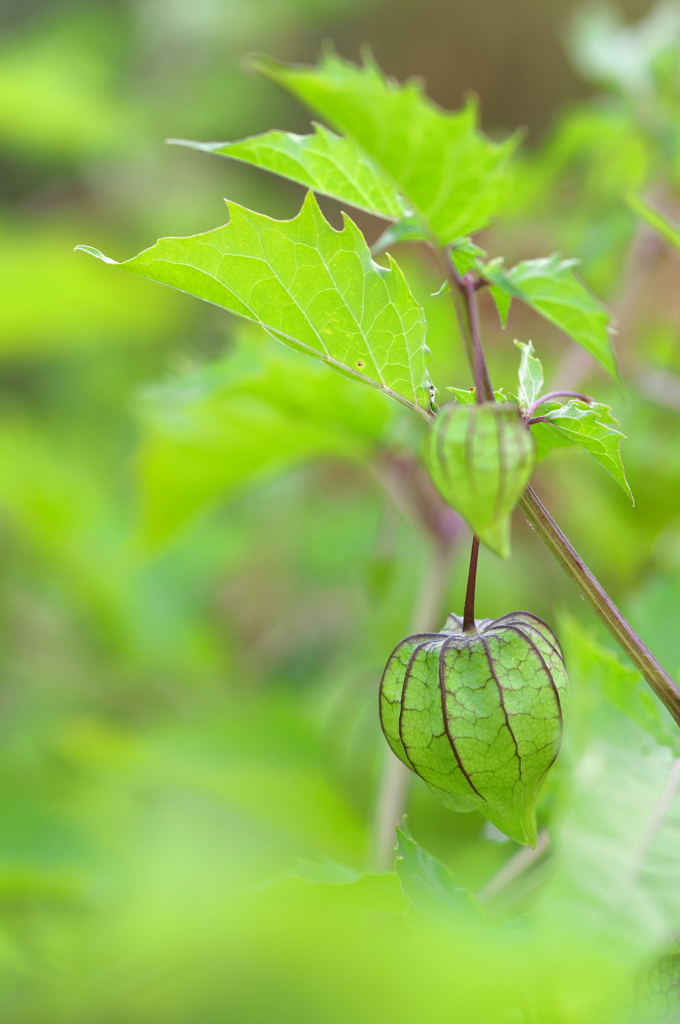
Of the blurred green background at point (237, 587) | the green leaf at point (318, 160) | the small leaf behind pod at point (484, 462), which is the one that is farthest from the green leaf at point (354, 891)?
the green leaf at point (318, 160)

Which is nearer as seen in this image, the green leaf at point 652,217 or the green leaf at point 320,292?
the green leaf at point 320,292

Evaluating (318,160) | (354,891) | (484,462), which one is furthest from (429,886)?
(318,160)

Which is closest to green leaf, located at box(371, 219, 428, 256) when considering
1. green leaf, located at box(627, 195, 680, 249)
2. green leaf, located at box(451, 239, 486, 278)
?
green leaf, located at box(451, 239, 486, 278)

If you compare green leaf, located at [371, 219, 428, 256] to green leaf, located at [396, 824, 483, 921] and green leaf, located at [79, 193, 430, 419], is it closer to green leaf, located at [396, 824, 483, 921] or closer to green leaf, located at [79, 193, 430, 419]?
green leaf, located at [79, 193, 430, 419]

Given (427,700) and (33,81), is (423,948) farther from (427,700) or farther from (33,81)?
(33,81)

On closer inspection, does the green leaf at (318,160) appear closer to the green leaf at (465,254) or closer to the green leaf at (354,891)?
the green leaf at (465,254)

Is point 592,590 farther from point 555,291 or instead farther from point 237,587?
point 237,587
